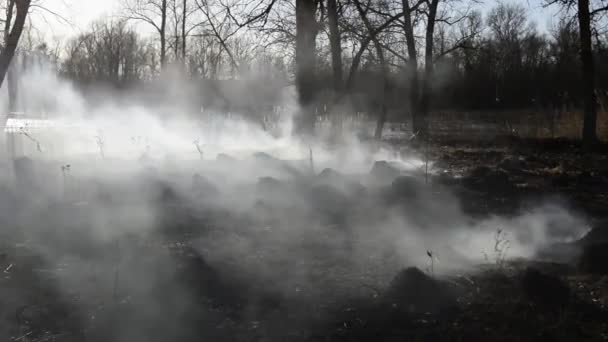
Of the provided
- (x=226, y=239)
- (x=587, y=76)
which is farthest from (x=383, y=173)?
(x=587, y=76)

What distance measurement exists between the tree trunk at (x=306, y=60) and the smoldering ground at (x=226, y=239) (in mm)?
1851

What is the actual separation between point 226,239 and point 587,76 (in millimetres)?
10861

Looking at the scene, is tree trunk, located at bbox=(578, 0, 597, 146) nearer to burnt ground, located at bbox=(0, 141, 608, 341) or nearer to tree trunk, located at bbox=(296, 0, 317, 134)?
tree trunk, located at bbox=(296, 0, 317, 134)

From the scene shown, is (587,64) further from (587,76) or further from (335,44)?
(335,44)

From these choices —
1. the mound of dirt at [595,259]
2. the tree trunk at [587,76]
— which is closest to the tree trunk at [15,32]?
the mound of dirt at [595,259]

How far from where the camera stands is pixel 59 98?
30625mm

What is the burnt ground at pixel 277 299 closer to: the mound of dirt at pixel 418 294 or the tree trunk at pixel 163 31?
the mound of dirt at pixel 418 294

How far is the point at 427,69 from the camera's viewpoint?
56.8 feet

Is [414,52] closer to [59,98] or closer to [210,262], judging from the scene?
[210,262]

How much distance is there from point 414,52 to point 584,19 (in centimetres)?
535

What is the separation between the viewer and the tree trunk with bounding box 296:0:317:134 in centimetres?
1169

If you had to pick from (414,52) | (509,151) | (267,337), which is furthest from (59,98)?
(267,337)

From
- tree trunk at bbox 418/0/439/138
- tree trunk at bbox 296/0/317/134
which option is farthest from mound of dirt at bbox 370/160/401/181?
tree trunk at bbox 418/0/439/138

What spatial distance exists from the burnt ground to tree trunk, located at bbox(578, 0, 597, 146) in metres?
8.80
